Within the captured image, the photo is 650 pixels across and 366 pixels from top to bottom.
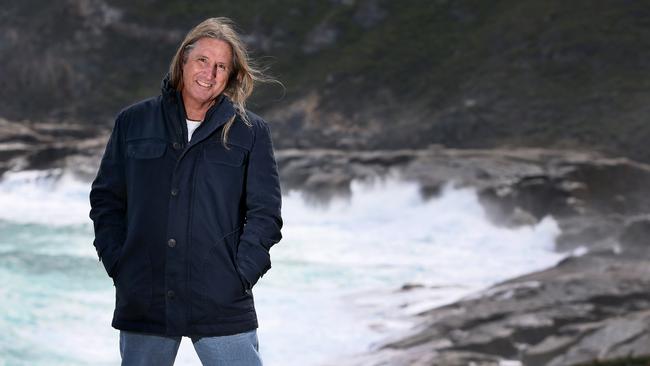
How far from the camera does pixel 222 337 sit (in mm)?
4051

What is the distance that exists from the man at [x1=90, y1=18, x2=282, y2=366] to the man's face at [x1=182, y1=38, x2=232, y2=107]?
11 cm

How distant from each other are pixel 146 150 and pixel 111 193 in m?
0.24

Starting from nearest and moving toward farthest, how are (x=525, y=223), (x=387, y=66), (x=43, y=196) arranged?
(x=525, y=223) → (x=43, y=196) → (x=387, y=66)

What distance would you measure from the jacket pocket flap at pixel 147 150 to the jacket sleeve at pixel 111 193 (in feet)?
0.23

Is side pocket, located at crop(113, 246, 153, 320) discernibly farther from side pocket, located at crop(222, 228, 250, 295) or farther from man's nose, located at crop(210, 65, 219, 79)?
man's nose, located at crop(210, 65, 219, 79)

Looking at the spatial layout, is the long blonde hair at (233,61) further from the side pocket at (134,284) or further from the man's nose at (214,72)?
the side pocket at (134,284)

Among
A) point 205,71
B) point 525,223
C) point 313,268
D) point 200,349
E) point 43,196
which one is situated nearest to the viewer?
point 200,349

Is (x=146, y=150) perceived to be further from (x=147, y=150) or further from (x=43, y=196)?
(x=43, y=196)

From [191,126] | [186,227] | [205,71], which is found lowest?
[186,227]

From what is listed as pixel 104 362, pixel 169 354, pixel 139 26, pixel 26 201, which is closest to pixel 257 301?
pixel 104 362

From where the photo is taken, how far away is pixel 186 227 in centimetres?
401

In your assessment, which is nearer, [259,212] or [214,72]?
[259,212]

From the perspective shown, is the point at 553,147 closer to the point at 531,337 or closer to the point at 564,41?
the point at 564,41

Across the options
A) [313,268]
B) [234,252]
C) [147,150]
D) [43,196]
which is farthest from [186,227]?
[43,196]
